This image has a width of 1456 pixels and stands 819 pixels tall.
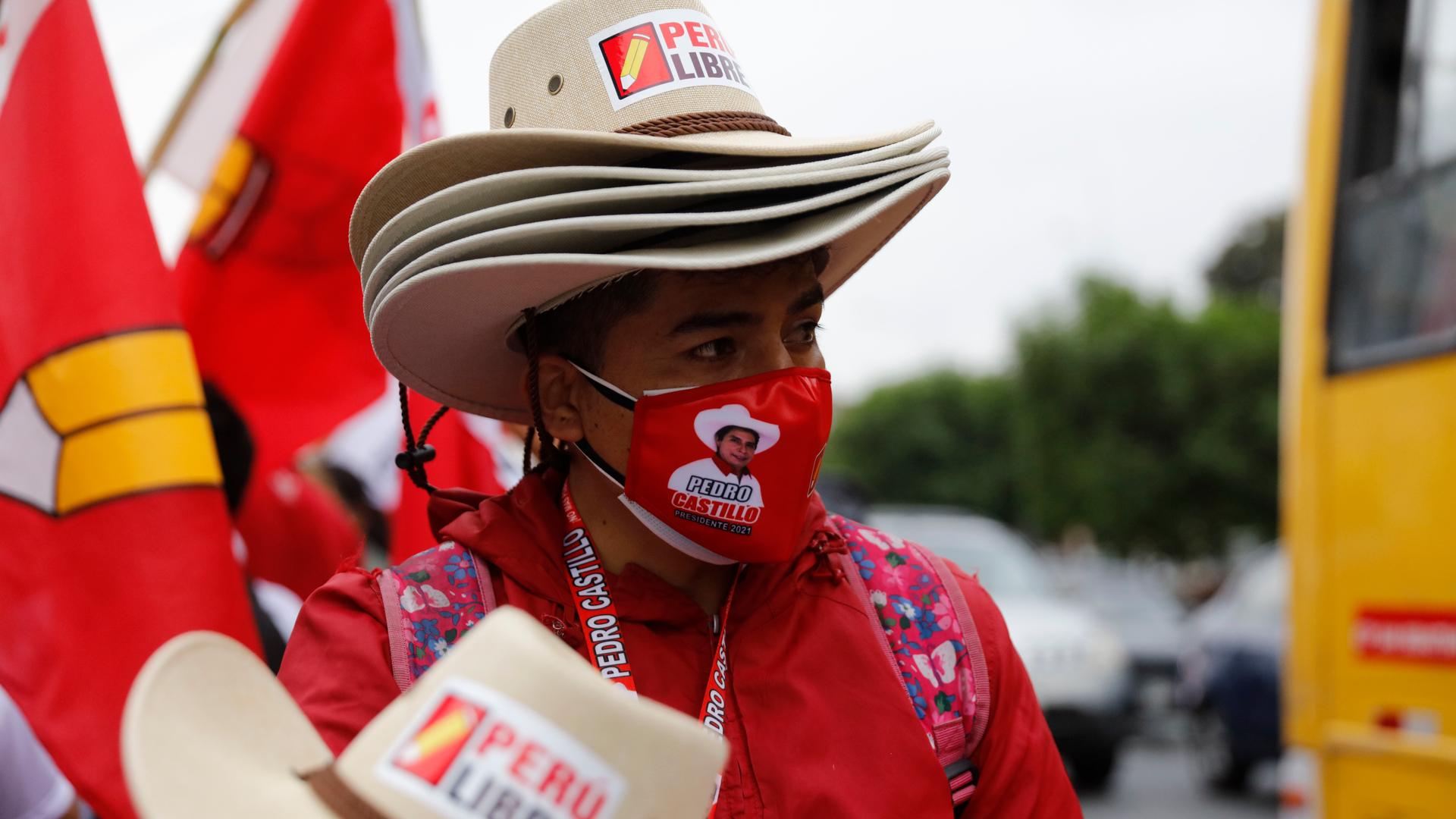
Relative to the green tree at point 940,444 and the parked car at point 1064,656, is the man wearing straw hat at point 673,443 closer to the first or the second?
the parked car at point 1064,656

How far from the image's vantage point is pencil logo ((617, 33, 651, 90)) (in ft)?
6.38

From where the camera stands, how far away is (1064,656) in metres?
10.5

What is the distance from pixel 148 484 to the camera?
2.41 meters

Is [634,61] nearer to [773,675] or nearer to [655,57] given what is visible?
[655,57]

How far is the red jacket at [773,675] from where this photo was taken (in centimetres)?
168

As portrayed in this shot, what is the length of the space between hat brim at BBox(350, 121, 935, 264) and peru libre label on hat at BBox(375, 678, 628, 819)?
848 mm

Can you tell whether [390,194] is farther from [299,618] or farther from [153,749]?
[153,749]

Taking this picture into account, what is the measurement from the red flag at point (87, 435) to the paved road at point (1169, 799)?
8.80m

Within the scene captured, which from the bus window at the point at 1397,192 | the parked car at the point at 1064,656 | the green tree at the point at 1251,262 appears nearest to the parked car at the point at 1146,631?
the parked car at the point at 1064,656

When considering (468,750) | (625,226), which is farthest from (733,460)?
(468,750)

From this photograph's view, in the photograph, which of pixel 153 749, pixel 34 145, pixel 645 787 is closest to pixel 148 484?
pixel 34 145

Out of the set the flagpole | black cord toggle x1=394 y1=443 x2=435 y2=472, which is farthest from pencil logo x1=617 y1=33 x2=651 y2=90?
the flagpole

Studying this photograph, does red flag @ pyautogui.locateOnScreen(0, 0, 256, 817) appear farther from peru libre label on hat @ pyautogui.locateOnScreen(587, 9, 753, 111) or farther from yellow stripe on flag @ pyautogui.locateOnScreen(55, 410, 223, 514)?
peru libre label on hat @ pyautogui.locateOnScreen(587, 9, 753, 111)

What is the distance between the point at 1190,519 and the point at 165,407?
33.7 metres
